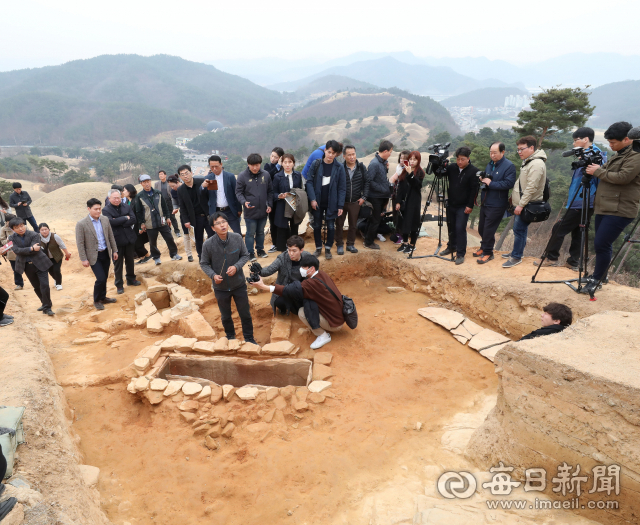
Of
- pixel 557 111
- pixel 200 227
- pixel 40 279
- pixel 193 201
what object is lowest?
pixel 40 279

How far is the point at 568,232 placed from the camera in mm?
5102

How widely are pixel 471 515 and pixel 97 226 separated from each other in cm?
645

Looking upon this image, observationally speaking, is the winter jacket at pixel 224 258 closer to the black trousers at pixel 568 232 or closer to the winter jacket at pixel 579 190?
the black trousers at pixel 568 232

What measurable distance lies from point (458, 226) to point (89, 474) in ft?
19.6

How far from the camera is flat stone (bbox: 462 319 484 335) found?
207 inches

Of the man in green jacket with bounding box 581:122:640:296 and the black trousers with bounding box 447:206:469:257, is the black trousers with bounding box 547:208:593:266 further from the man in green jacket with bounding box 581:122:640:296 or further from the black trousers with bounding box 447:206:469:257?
the black trousers with bounding box 447:206:469:257

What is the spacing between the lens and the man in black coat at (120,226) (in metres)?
6.26

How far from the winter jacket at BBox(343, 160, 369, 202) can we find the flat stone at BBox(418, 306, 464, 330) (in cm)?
232

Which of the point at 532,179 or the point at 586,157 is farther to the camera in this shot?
the point at 532,179

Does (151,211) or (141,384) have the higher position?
(151,211)

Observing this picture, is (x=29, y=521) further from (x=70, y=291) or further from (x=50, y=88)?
(x=50, y=88)

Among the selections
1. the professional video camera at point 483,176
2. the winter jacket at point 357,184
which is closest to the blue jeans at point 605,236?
the professional video camera at point 483,176

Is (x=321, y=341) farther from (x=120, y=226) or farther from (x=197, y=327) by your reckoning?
(x=120, y=226)

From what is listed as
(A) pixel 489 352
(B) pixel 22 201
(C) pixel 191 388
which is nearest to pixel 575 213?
(A) pixel 489 352
